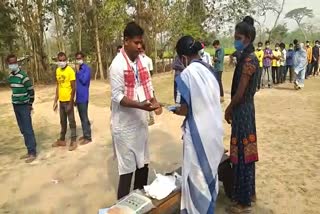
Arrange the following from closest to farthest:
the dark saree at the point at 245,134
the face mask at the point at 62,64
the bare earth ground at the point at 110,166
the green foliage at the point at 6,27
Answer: the dark saree at the point at 245,134, the bare earth ground at the point at 110,166, the face mask at the point at 62,64, the green foliage at the point at 6,27

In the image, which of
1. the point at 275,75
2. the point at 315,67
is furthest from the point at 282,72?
the point at 315,67

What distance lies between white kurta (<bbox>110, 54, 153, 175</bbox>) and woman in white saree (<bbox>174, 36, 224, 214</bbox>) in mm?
545

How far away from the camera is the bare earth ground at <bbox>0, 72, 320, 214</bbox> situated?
13.9ft

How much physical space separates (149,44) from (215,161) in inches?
698

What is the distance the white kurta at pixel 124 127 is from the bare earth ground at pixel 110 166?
1014 millimetres

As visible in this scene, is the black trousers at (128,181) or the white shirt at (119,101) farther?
the black trousers at (128,181)

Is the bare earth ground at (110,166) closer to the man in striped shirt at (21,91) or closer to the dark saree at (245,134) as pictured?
the dark saree at (245,134)

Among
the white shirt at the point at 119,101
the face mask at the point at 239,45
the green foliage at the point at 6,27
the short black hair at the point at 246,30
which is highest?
the green foliage at the point at 6,27

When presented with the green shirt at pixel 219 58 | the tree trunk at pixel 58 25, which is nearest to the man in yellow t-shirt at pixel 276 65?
the green shirt at pixel 219 58

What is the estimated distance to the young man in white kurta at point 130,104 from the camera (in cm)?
328

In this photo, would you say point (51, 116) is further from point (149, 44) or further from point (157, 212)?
point (149, 44)

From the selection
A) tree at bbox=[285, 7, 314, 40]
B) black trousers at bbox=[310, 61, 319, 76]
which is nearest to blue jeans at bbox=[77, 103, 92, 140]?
black trousers at bbox=[310, 61, 319, 76]

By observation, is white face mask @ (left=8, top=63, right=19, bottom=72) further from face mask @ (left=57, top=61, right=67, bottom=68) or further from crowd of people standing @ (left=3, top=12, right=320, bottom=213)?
crowd of people standing @ (left=3, top=12, right=320, bottom=213)

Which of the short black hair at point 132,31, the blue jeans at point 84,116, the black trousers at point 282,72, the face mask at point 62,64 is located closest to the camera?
the short black hair at point 132,31
